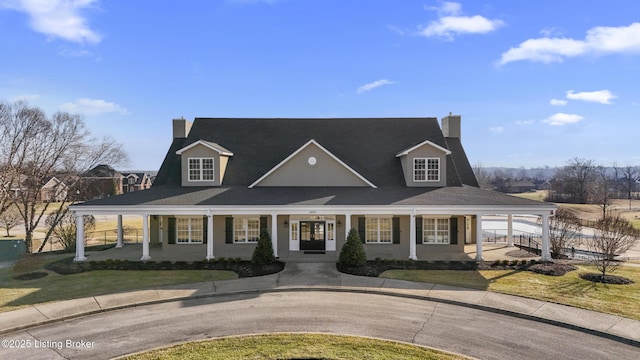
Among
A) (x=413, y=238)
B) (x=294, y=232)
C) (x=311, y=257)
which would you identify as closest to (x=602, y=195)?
(x=413, y=238)

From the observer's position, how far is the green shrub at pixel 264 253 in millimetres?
18531

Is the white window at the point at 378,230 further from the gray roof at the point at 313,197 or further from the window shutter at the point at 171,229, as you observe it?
the window shutter at the point at 171,229

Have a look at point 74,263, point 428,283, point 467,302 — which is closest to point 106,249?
point 74,263

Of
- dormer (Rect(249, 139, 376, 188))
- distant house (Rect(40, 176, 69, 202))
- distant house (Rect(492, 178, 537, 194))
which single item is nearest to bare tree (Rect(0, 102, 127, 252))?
distant house (Rect(40, 176, 69, 202))

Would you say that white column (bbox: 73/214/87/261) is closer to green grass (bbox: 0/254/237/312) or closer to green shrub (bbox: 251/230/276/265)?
green grass (bbox: 0/254/237/312)

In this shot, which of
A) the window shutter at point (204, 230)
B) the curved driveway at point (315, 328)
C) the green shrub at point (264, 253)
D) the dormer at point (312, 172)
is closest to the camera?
the curved driveway at point (315, 328)

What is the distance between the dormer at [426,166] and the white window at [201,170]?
12487 mm

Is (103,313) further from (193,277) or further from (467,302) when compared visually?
(467,302)

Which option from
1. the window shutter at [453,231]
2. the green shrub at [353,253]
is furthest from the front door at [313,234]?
the window shutter at [453,231]

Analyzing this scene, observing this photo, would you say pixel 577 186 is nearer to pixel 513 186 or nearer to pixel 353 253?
pixel 513 186

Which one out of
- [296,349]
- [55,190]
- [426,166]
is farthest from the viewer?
[55,190]

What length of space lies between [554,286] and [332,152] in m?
14.7

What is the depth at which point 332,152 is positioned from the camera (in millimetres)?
25047

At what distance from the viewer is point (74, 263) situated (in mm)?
19484
